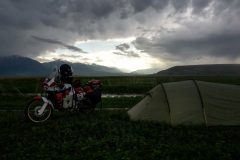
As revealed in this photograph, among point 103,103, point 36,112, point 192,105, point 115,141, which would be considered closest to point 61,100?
point 36,112

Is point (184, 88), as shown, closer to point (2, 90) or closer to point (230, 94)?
point (230, 94)

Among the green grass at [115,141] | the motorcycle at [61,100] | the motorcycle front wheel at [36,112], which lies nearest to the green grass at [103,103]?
the motorcycle at [61,100]

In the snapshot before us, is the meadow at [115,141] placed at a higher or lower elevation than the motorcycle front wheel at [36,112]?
lower

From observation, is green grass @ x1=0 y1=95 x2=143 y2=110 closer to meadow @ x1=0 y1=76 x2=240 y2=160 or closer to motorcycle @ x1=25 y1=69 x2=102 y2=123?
motorcycle @ x1=25 y1=69 x2=102 y2=123

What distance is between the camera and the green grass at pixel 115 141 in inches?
403

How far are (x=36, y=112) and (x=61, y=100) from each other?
58.1 inches

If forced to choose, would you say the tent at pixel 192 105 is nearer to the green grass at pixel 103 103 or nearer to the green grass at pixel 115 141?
the green grass at pixel 115 141

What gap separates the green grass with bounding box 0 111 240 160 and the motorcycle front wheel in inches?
28.5

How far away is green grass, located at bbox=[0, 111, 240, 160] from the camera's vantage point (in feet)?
33.6

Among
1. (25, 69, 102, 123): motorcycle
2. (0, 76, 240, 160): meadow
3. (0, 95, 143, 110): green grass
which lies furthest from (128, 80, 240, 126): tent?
(0, 95, 143, 110): green grass

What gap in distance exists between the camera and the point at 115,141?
1178 centimetres

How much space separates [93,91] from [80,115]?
1.58 m

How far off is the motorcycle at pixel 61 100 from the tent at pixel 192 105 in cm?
328

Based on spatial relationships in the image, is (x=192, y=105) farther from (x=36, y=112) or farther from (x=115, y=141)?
(x=36, y=112)
